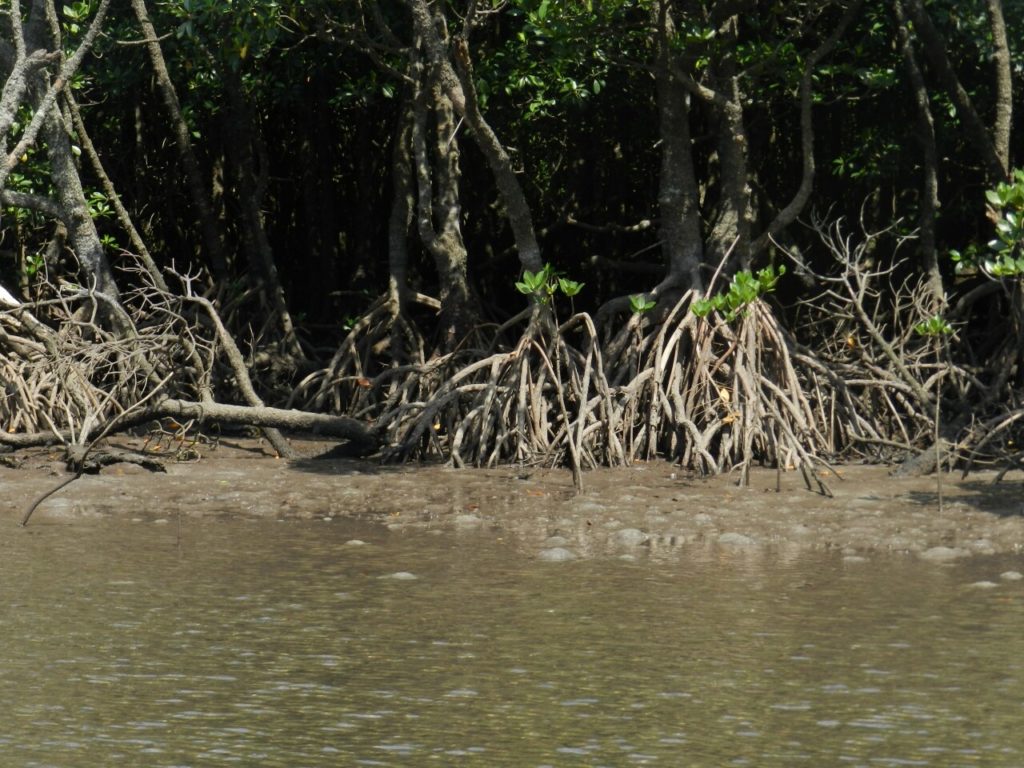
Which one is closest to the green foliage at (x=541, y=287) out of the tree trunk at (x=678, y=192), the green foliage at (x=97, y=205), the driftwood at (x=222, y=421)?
the tree trunk at (x=678, y=192)

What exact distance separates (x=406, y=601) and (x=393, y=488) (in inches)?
105

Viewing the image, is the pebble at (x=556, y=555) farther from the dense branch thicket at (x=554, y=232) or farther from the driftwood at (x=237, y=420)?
the driftwood at (x=237, y=420)

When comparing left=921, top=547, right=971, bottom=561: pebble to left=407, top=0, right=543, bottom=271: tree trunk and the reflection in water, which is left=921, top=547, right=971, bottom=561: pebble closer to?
the reflection in water

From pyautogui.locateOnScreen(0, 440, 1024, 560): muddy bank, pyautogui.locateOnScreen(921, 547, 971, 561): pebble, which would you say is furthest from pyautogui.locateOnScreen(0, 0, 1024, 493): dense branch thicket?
pyautogui.locateOnScreen(921, 547, 971, 561): pebble

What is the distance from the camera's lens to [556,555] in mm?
7609

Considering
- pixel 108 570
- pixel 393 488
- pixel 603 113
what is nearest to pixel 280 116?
pixel 603 113

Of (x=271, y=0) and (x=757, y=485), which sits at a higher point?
(x=271, y=0)

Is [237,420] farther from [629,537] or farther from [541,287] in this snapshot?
[629,537]

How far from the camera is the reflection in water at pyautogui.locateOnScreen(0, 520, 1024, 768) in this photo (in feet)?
15.8

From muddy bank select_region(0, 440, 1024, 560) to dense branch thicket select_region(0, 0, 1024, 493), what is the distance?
0.22 metres

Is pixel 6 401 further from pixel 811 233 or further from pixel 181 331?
pixel 811 233

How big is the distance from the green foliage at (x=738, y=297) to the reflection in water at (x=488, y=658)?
2261 millimetres

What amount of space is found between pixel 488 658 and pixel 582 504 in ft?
9.90

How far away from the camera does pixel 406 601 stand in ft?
22.0
